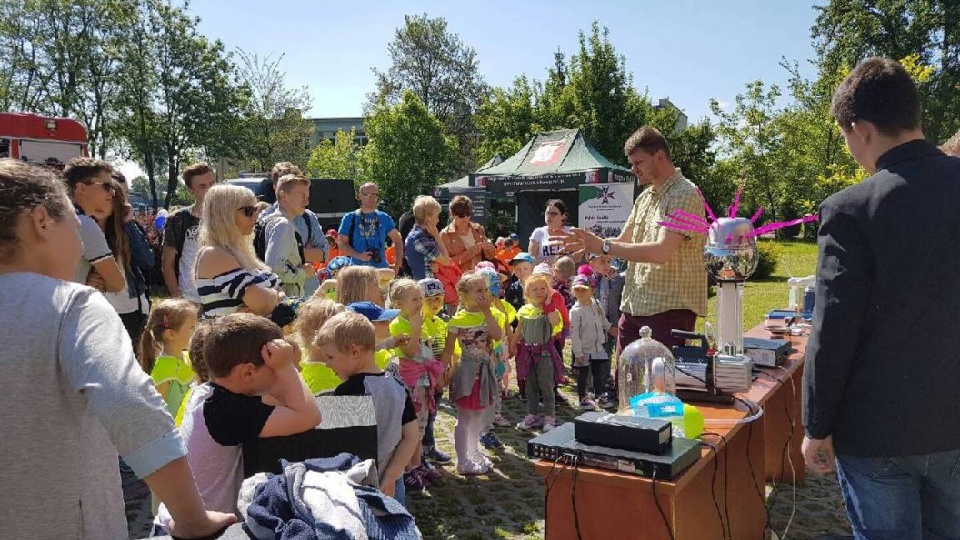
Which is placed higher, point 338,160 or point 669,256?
point 338,160

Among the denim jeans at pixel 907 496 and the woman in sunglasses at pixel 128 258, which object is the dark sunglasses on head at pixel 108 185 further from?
the denim jeans at pixel 907 496

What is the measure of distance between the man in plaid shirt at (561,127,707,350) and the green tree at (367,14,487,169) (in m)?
36.7

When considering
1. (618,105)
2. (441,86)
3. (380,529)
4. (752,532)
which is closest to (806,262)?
(618,105)

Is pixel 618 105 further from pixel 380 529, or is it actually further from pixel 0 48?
pixel 0 48

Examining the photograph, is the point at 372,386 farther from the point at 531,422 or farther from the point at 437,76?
the point at 437,76

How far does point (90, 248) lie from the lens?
3.51m

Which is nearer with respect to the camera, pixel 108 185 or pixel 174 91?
pixel 108 185

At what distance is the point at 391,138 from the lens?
29172mm

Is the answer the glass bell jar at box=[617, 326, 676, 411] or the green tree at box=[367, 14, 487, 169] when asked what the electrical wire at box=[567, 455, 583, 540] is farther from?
the green tree at box=[367, 14, 487, 169]

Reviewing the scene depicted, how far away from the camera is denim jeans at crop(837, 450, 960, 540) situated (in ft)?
6.45

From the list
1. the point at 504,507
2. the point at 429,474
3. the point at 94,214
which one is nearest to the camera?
the point at 94,214

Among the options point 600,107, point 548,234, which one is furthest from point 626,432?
point 600,107

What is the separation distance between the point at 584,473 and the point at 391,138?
28.1m

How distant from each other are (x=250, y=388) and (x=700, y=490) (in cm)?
194
